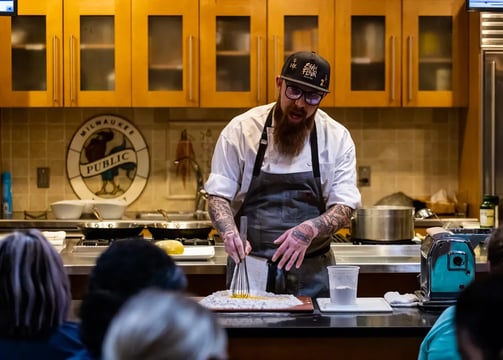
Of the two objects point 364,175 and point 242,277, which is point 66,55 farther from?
point 242,277

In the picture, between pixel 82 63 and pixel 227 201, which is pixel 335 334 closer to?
pixel 227 201

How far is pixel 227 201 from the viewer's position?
3.09 meters

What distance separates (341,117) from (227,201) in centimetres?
227

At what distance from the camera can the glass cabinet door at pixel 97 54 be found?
4.82m

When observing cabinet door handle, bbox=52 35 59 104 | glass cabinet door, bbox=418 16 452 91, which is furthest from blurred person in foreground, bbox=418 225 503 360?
cabinet door handle, bbox=52 35 59 104

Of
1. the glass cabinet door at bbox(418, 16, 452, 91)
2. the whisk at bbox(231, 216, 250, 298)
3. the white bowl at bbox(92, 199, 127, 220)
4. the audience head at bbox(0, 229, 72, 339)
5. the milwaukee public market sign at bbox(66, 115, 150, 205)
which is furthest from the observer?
the milwaukee public market sign at bbox(66, 115, 150, 205)

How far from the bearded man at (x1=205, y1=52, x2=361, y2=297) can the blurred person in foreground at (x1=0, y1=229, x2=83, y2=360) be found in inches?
51.7

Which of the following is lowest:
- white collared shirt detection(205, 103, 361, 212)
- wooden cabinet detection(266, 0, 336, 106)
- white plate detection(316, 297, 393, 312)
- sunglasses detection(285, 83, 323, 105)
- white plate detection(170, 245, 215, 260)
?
white plate detection(316, 297, 393, 312)

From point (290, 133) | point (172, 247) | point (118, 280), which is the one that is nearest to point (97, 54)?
point (172, 247)

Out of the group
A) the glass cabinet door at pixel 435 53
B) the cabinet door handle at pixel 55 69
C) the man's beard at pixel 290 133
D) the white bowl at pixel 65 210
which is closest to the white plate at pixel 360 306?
the man's beard at pixel 290 133

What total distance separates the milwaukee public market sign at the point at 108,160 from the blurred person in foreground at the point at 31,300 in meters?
3.40

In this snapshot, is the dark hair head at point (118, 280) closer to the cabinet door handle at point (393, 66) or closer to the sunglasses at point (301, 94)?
the sunglasses at point (301, 94)

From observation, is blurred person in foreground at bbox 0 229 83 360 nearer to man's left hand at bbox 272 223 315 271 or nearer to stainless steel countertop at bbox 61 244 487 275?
man's left hand at bbox 272 223 315 271

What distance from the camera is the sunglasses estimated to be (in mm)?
3002
